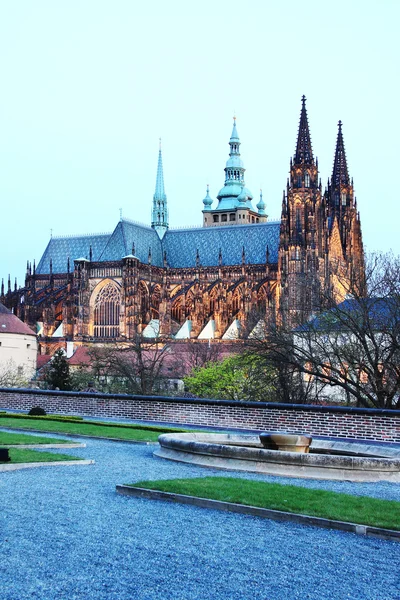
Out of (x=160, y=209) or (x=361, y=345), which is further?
(x=160, y=209)

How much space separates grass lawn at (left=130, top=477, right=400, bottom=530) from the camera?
11.3 m

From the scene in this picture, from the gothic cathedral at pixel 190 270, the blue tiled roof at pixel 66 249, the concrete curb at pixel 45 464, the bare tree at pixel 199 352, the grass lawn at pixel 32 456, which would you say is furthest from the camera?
the blue tiled roof at pixel 66 249

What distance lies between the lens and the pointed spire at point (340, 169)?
306 feet

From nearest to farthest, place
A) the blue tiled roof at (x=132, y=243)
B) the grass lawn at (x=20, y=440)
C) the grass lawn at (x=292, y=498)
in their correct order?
1. the grass lawn at (x=292, y=498)
2. the grass lawn at (x=20, y=440)
3. the blue tiled roof at (x=132, y=243)

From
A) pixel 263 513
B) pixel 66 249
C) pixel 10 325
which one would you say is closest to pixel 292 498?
pixel 263 513

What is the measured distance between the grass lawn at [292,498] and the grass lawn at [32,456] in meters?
3.44

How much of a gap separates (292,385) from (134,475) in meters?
24.2

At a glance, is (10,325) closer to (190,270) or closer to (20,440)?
(190,270)

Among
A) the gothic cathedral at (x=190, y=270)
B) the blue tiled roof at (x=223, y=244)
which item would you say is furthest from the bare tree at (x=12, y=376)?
the blue tiled roof at (x=223, y=244)

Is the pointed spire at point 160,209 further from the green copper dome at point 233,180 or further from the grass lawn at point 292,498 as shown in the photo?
the grass lawn at point 292,498

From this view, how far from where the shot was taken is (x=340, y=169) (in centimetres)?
9344

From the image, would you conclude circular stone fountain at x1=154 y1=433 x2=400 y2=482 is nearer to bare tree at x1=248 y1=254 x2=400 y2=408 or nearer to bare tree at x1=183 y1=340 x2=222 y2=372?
bare tree at x1=248 y1=254 x2=400 y2=408

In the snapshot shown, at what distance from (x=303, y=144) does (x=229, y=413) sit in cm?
6260

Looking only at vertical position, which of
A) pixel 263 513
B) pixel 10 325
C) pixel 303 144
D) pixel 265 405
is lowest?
pixel 263 513
